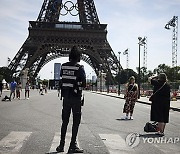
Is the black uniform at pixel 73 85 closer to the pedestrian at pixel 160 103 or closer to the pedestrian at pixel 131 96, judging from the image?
the pedestrian at pixel 160 103

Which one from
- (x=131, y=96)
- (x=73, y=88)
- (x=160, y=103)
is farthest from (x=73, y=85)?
(x=131, y=96)

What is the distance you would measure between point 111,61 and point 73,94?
59870 mm

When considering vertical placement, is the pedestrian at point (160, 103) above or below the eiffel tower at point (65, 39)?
below

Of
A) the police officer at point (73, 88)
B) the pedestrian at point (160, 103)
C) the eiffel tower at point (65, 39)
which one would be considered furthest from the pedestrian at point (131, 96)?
the eiffel tower at point (65, 39)

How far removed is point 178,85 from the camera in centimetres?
3497

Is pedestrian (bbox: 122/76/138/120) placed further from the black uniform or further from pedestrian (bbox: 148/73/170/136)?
the black uniform

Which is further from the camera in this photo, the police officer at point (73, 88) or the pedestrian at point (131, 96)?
the pedestrian at point (131, 96)

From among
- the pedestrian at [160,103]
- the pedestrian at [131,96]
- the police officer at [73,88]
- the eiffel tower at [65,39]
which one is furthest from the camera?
the eiffel tower at [65,39]

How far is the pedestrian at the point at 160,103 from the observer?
9.06 meters

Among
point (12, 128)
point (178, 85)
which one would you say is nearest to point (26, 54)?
point (178, 85)

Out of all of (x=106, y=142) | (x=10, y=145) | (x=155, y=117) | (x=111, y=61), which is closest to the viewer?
(x=10, y=145)

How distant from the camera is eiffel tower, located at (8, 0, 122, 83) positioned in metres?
65.8

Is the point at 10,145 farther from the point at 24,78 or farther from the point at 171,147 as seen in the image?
the point at 24,78

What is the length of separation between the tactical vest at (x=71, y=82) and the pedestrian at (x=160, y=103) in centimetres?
329
